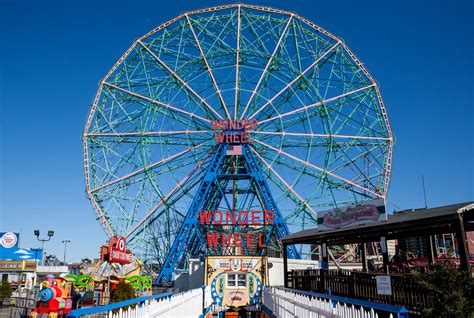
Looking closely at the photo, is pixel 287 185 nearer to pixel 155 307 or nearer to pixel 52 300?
pixel 52 300

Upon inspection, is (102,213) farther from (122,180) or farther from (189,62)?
(189,62)

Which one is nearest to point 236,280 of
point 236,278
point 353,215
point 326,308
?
point 236,278

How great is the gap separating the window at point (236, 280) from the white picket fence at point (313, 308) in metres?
7.05

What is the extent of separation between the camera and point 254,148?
94.3 feet

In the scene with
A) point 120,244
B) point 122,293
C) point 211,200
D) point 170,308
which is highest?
point 211,200

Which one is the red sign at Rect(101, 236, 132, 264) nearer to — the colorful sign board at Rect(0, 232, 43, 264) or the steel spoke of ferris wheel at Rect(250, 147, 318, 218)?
the steel spoke of ferris wheel at Rect(250, 147, 318, 218)

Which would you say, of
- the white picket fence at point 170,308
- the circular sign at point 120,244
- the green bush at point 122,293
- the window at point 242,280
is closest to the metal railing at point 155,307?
the white picket fence at point 170,308

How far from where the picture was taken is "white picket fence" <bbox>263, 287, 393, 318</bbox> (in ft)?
19.5

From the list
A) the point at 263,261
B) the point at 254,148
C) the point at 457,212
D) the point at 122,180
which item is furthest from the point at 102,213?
the point at 457,212

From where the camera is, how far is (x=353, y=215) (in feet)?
53.0

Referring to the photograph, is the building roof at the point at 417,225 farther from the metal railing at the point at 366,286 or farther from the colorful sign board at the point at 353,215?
the metal railing at the point at 366,286

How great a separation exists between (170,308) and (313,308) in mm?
2721

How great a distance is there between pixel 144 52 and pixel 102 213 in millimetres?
11284

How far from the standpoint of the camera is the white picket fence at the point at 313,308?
595 cm
